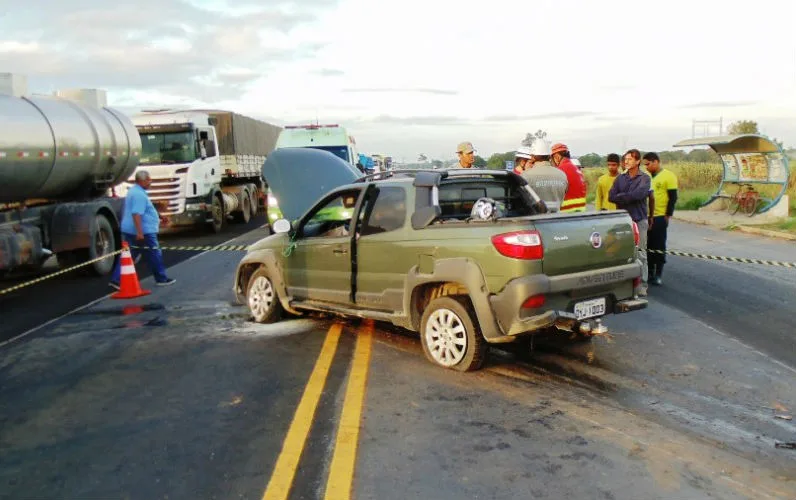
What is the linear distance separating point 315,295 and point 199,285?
3.91m

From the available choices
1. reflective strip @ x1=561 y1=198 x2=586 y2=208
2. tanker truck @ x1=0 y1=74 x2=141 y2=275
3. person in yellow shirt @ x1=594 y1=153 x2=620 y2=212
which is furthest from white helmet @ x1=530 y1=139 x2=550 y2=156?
tanker truck @ x1=0 y1=74 x2=141 y2=275

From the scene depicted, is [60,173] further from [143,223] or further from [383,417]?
[383,417]

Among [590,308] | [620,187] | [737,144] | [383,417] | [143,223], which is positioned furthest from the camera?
[737,144]

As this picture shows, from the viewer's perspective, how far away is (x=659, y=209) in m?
10.1

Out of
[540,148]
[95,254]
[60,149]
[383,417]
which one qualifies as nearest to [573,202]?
[540,148]

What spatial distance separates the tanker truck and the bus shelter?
47.9 feet

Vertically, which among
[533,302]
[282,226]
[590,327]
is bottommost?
[590,327]

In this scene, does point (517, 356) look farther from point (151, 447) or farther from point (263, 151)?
point (263, 151)

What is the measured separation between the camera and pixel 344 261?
6.89 metres

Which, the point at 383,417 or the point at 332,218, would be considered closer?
the point at 383,417

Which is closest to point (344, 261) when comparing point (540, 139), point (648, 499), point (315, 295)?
point (315, 295)

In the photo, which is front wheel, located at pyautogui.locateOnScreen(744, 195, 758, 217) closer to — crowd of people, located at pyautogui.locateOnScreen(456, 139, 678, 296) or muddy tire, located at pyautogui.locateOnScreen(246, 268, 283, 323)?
crowd of people, located at pyautogui.locateOnScreen(456, 139, 678, 296)

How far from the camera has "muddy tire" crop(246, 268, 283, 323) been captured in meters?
7.81

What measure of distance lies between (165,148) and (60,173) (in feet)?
23.8
